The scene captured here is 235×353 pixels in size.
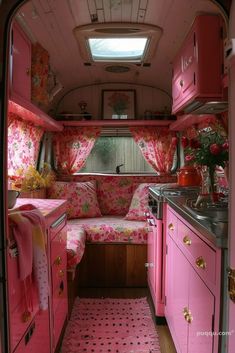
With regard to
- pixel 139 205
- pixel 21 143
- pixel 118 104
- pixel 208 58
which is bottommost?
pixel 139 205

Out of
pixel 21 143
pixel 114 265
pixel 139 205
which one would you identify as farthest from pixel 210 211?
pixel 21 143

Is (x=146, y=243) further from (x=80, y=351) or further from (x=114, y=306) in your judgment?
(x=80, y=351)

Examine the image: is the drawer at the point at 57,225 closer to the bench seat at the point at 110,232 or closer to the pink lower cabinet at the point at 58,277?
the pink lower cabinet at the point at 58,277

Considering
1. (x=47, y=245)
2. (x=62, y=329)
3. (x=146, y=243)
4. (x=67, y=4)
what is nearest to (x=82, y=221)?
(x=146, y=243)

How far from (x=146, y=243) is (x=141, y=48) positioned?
1790 mm

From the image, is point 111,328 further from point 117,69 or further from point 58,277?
point 117,69

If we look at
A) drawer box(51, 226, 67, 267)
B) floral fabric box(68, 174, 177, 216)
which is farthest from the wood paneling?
drawer box(51, 226, 67, 267)

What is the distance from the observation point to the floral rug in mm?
2104

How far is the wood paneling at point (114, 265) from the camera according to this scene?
3.10m

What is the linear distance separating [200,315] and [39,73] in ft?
6.08

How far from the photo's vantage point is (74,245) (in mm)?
2561

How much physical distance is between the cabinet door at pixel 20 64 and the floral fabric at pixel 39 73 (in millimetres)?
207

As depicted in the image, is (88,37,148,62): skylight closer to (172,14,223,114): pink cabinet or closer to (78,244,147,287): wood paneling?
(172,14,223,114): pink cabinet

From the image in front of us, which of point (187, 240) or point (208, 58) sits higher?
point (208, 58)
